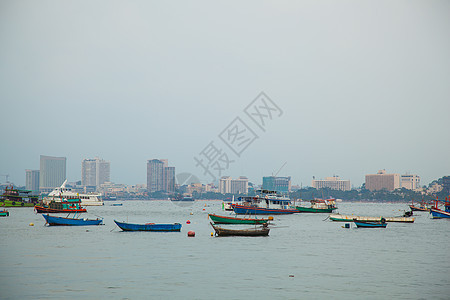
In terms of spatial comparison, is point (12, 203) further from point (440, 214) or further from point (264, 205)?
point (440, 214)

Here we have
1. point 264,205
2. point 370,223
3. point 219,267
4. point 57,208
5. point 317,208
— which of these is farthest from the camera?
point 317,208

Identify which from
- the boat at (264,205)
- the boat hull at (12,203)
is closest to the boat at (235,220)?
the boat at (264,205)

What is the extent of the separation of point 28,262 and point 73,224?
139ft

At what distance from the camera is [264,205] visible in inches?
5177

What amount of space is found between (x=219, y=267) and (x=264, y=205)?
291 ft

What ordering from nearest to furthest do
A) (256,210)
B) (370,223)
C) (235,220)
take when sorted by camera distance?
(235,220) < (370,223) < (256,210)

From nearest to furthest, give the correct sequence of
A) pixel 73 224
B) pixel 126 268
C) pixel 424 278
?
pixel 424 278 < pixel 126 268 < pixel 73 224

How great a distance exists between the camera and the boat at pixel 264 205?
12631 cm

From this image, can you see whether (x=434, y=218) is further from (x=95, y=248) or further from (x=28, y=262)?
(x=28, y=262)

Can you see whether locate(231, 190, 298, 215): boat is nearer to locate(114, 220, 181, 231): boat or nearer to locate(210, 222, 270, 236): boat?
locate(114, 220, 181, 231): boat

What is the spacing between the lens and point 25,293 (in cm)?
3209

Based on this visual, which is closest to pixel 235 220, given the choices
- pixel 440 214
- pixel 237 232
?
pixel 237 232

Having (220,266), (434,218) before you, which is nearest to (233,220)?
(220,266)

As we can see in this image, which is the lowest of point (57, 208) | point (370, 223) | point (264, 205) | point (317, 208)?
point (317, 208)
